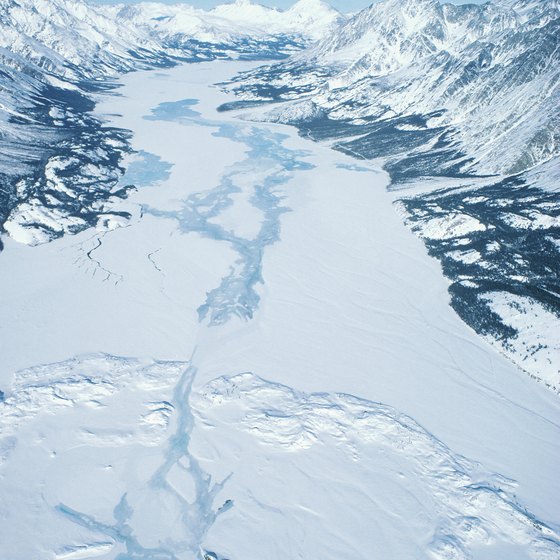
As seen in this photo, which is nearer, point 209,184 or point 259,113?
point 209,184

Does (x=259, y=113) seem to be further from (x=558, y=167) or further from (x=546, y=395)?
(x=546, y=395)

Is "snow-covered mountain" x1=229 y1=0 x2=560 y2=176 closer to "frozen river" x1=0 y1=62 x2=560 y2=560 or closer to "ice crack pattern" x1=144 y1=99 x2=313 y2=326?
"ice crack pattern" x1=144 y1=99 x2=313 y2=326

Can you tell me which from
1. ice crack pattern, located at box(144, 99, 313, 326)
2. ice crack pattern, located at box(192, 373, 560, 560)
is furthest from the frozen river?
ice crack pattern, located at box(144, 99, 313, 326)

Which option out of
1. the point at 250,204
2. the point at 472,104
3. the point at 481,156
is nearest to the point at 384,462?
the point at 250,204

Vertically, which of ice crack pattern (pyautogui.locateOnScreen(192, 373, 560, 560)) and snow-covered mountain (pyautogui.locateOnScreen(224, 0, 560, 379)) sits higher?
snow-covered mountain (pyautogui.locateOnScreen(224, 0, 560, 379))

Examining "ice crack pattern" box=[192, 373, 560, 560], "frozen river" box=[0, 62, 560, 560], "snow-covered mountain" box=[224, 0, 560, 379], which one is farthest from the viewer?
"snow-covered mountain" box=[224, 0, 560, 379]

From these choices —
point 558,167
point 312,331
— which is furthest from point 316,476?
point 558,167
